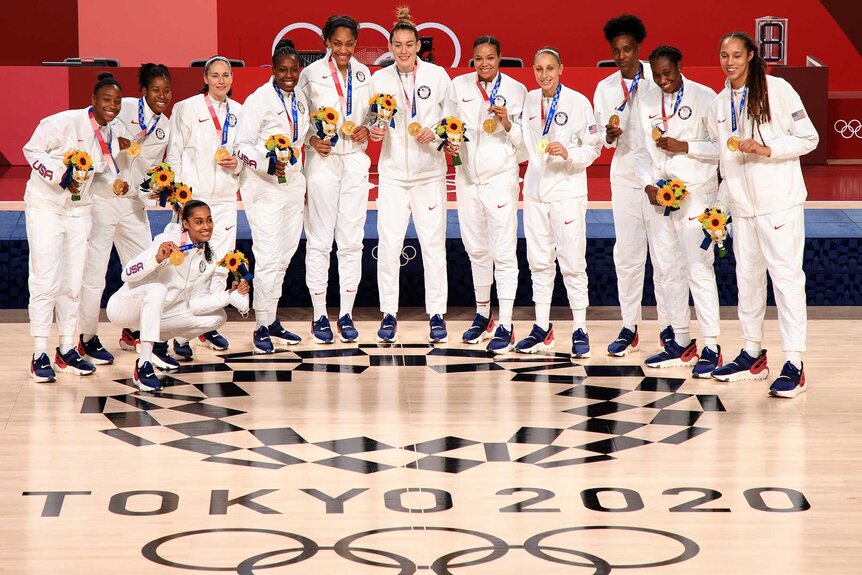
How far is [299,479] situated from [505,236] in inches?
114

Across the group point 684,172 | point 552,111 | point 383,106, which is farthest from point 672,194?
point 383,106

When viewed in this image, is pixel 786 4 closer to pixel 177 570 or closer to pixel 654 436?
pixel 654 436

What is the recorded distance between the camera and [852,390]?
6309 mm

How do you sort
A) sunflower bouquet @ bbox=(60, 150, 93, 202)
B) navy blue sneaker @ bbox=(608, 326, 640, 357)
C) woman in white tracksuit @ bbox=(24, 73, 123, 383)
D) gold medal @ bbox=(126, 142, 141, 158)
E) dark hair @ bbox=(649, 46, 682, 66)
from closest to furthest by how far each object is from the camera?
sunflower bouquet @ bbox=(60, 150, 93, 202) < woman in white tracksuit @ bbox=(24, 73, 123, 383) < dark hair @ bbox=(649, 46, 682, 66) < gold medal @ bbox=(126, 142, 141, 158) < navy blue sneaker @ bbox=(608, 326, 640, 357)

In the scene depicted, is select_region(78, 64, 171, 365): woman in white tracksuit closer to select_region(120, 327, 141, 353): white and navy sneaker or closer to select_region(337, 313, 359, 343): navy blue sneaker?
select_region(120, 327, 141, 353): white and navy sneaker

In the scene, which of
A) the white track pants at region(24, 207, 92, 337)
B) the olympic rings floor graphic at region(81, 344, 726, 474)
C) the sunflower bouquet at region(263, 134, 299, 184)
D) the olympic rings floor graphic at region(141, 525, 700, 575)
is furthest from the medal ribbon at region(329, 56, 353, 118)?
the olympic rings floor graphic at region(141, 525, 700, 575)

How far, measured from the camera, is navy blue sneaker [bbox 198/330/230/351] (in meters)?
7.37

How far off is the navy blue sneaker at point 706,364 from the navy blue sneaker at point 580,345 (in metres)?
0.69

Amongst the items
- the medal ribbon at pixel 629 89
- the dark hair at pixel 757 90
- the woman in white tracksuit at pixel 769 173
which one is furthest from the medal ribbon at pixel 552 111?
the dark hair at pixel 757 90

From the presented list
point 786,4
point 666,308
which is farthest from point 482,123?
point 786,4

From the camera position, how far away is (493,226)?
24.0ft

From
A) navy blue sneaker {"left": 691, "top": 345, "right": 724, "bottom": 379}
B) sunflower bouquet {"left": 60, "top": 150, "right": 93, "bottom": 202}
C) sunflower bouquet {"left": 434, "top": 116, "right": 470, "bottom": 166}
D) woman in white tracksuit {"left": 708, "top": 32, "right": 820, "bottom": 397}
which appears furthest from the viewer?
sunflower bouquet {"left": 434, "top": 116, "right": 470, "bottom": 166}

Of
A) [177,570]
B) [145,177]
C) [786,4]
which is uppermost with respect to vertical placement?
[786,4]

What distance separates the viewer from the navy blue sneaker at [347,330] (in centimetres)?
747
